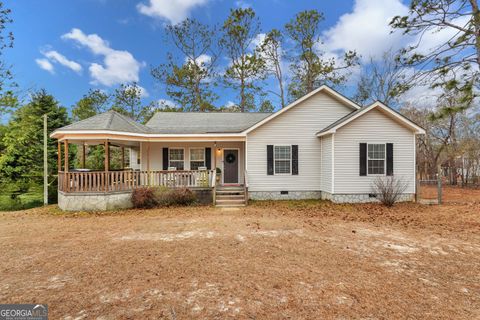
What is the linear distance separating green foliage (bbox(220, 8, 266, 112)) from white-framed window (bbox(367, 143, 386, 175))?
1442 centimetres

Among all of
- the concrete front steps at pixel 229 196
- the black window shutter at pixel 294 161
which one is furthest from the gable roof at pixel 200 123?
the concrete front steps at pixel 229 196

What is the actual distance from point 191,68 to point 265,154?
15623 millimetres

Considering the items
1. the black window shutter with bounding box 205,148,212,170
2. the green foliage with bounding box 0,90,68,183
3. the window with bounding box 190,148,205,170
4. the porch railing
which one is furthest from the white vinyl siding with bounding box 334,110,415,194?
the green foliage with bounding box 0,90,68,183

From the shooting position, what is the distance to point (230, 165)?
13367 mm

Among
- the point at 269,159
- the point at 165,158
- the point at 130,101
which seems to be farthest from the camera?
the point at 130,101

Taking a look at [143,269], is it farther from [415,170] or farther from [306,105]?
[415,170]

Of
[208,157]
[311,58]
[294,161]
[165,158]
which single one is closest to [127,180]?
[165,158]

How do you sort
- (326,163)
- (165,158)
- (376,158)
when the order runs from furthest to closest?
1. (165,158)
2. (326,163)
3. (376,158)

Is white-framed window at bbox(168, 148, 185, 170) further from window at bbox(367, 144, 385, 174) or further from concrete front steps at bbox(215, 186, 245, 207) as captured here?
window at bbox(367, 144, 385, 174)

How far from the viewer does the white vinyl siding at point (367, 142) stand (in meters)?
10.9

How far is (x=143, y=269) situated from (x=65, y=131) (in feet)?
27.8

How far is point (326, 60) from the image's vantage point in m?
22.0

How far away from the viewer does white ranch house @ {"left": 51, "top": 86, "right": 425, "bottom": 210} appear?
10.3 metres

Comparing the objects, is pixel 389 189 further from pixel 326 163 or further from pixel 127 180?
pixel 127 180
